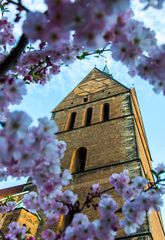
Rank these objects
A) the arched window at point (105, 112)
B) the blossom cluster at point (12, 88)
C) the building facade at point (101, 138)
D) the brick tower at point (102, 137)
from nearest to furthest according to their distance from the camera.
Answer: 1. the blossom cluster at point (12, 88)
2. the building facade at point (101, 138)
3. the brick tower at point (102, 137)
4. the arched window at point (105, 112)

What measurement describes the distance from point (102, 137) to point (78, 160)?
159cm

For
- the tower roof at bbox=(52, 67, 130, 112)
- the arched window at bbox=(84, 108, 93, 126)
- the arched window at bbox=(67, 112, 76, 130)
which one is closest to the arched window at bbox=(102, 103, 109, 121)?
the arched window at bbox=(84, 108, 93, 126)

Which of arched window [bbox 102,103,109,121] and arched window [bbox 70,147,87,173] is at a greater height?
arched window [bbox 102,103,109,121]

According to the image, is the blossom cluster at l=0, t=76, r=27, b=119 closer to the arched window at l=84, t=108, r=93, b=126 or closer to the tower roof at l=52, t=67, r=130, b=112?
the arched window at l=84, t=108, r=93, b=126

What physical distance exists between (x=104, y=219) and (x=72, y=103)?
16.8 metres

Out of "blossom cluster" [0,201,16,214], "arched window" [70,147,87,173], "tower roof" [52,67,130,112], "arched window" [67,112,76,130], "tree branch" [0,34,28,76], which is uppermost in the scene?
"tower roof" [52,67,130,112]

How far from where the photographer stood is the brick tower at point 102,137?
36.5 ft

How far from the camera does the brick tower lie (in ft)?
36.5

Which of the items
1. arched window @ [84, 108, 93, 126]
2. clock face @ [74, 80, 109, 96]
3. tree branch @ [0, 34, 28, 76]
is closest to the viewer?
tree branch @ [0, 34, 28, 76]

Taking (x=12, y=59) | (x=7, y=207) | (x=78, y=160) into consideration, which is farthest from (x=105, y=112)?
(x=12, y=59)

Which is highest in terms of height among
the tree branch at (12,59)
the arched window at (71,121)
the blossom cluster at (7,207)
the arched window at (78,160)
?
the arched window at (71,121)

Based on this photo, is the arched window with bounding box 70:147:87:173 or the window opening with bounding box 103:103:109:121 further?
the window opening with bounding box 103:103:109:121

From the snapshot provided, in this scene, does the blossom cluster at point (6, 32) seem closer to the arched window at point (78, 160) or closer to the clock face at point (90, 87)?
the arched window at point (78, 160)

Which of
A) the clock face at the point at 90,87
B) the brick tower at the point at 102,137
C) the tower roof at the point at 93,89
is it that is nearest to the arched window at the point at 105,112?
the brick tower at the point at 102,137
